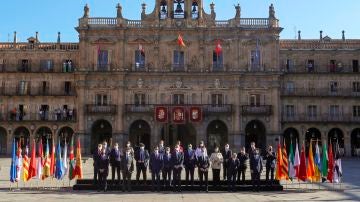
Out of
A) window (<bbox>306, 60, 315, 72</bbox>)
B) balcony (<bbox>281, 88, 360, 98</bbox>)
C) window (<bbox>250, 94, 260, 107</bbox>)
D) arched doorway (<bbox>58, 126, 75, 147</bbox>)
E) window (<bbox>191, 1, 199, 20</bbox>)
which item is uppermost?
window (<bbox>191, 1, 199, 20</bbox>)

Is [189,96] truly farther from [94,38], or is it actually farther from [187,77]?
[94,38]

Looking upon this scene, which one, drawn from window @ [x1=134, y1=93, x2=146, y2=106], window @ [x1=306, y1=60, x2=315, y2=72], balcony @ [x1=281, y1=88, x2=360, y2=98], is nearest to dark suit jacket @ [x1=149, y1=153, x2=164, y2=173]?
Result: window @ [x1=134, y1=93, x2=146, y2=106]

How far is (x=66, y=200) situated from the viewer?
19.2 meters

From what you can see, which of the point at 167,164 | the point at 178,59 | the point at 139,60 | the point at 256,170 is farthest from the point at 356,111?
the point at 167,164

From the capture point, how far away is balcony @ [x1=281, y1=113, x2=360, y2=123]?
53.9 metres

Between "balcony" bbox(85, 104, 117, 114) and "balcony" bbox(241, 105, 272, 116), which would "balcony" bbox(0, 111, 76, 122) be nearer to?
"balcony" bbox(85, 104, 117, 114)

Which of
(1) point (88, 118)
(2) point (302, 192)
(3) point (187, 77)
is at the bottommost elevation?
(2) point (302, 192)

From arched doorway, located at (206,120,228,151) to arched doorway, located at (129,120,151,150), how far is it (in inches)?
241

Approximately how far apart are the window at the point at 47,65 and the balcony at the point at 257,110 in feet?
67.5

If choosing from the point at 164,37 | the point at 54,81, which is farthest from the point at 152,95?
the point at 54,81

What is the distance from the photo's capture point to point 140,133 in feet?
178

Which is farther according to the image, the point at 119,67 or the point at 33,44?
the point at 33,44

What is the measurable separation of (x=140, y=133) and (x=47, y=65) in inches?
484

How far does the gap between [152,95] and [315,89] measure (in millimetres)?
16947
